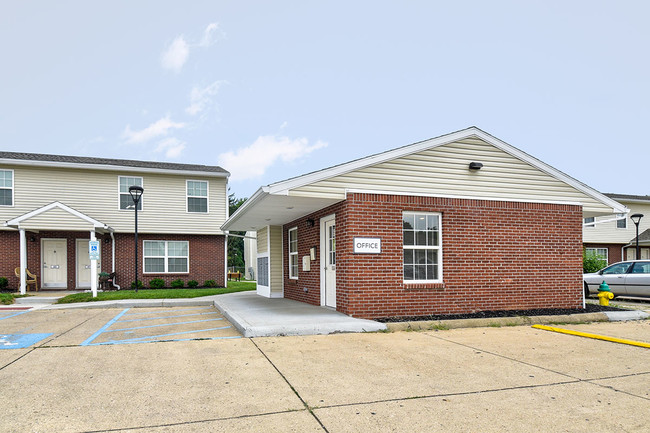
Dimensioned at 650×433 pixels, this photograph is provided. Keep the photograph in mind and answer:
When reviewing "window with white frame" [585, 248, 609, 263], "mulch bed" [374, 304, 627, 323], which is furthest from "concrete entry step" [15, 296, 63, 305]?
"window with white frame" [585, 248, 609, 263]

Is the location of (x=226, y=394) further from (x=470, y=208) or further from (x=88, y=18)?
(x=88, y=18)

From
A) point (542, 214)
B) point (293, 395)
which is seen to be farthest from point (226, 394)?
point (542, 214)

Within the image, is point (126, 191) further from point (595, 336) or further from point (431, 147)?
point (595, 336)

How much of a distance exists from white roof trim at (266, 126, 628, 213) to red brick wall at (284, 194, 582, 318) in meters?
0.62

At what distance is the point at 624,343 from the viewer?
24.1 feet

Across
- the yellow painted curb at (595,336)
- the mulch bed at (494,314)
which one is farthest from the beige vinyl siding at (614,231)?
the yellow painted curb at (595,336)

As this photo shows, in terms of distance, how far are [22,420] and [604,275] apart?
17.2 m

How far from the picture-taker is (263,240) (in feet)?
54.7

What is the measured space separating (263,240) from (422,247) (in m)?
8.01

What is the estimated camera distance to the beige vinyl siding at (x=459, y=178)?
956cm

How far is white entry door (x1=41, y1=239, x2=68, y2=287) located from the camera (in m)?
19.1

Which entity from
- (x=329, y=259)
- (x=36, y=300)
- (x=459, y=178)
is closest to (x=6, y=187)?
(x=36, y=300)

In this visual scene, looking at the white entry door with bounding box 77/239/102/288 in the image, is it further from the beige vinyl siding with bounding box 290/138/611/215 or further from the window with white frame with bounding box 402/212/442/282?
the window with white frame with bounding box 402/212/442/282

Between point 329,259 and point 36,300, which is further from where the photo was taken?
A: point 36,300
